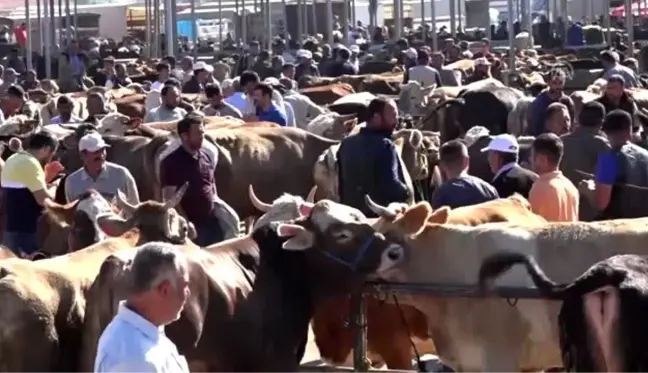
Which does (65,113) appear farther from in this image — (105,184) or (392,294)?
(392,294)

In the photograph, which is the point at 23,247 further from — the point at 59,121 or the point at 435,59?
the point at 435,59

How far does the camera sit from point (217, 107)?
1800 cm

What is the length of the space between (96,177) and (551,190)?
10.9 ft

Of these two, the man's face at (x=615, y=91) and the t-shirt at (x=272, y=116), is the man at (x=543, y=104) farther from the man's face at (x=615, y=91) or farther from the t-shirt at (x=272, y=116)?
the t-shirt at (x=272, y=116)

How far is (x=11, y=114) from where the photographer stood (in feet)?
62.8

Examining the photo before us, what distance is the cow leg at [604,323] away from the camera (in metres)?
4.91

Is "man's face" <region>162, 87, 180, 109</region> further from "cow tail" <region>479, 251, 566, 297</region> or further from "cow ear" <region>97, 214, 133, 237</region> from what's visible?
"cow tail" <region>479, 251, 566, 297</region>

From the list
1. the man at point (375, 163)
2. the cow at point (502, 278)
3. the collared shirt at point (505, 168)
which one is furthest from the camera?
the man at point (375, 163)

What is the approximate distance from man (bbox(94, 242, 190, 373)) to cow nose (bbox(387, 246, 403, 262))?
3.03 m

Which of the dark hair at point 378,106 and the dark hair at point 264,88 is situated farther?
the dark hair at point 264,88

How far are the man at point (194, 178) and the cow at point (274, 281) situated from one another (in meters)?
2.52

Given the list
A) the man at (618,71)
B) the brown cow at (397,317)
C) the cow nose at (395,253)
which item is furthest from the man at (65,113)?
the cow nose at (395,253)

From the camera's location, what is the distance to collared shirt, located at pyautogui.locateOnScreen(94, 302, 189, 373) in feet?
14.7

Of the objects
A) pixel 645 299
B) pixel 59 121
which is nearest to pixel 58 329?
pixel 645 299
